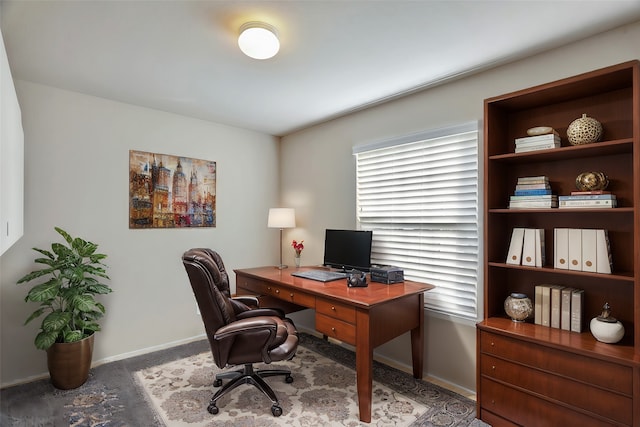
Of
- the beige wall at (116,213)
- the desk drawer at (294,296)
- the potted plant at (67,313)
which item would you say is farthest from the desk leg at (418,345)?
the potted plant at (67,313)

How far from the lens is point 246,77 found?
2.55 m

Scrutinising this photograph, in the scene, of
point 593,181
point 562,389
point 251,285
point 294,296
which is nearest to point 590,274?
point 593,181

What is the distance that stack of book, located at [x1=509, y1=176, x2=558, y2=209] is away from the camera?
1986 millimetres

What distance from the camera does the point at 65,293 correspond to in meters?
2.51

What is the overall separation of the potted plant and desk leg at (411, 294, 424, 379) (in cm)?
253

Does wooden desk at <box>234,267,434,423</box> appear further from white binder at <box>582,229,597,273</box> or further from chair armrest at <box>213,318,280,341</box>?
white binder at <box>582,229,597,273</box>

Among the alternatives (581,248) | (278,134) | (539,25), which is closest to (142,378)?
(278,134)

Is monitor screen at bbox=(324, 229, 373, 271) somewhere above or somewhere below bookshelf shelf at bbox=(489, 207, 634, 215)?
below

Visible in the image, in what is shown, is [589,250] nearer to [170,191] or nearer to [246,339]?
[246,339]

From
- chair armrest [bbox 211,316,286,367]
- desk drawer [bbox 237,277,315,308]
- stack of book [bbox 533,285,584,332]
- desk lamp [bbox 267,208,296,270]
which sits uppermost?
desk lamp [bbox 267,208,296,270]

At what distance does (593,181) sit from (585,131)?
0.94 feet

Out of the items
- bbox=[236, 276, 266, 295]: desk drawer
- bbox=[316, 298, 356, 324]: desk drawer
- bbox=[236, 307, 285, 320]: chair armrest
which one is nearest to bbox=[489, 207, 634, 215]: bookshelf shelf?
bbox=[316, 298, 356, 324]: desk drawer

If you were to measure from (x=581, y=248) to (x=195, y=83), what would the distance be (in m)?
2.93

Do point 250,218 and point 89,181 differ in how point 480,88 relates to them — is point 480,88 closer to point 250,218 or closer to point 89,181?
point 250,218
